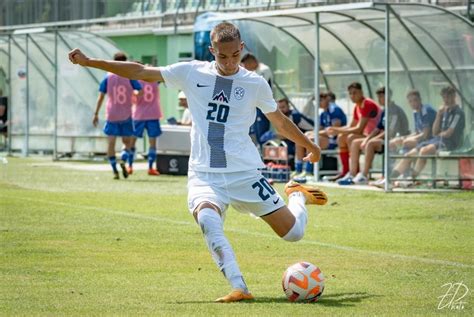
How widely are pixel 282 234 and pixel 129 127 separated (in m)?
15.4

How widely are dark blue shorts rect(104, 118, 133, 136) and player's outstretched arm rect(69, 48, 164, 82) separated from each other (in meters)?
15.1

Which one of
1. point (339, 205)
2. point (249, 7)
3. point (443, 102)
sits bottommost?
point (339, 205)

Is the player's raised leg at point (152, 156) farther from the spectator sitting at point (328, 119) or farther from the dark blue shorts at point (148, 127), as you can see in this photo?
the spectator sitting at point (328, 119)

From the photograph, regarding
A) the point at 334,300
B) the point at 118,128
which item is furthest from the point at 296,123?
the point at 334,300

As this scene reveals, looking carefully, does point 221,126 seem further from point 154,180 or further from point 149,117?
point 149,117

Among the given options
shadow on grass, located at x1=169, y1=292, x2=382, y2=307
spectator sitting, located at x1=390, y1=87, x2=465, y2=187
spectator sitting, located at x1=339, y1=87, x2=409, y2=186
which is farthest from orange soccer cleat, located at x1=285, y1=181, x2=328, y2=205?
spectator sitting, located at x1=339, y1=87, x2=409, y2=186

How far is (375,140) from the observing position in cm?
2202

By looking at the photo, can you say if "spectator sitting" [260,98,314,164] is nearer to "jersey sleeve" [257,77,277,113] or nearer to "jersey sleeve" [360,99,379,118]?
"jersey sleeve" [360,99,379,118]

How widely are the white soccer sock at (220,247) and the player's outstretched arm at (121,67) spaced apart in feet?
3.75

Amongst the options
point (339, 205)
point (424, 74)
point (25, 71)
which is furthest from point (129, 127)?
point (25, 71)

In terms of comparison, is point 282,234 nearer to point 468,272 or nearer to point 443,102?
point 468,272

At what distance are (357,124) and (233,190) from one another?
43.8ft

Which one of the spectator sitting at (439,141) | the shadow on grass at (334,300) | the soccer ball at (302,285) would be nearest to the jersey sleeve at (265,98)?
the soccer ball at (302,285)

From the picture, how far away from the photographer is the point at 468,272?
11.0 meters
